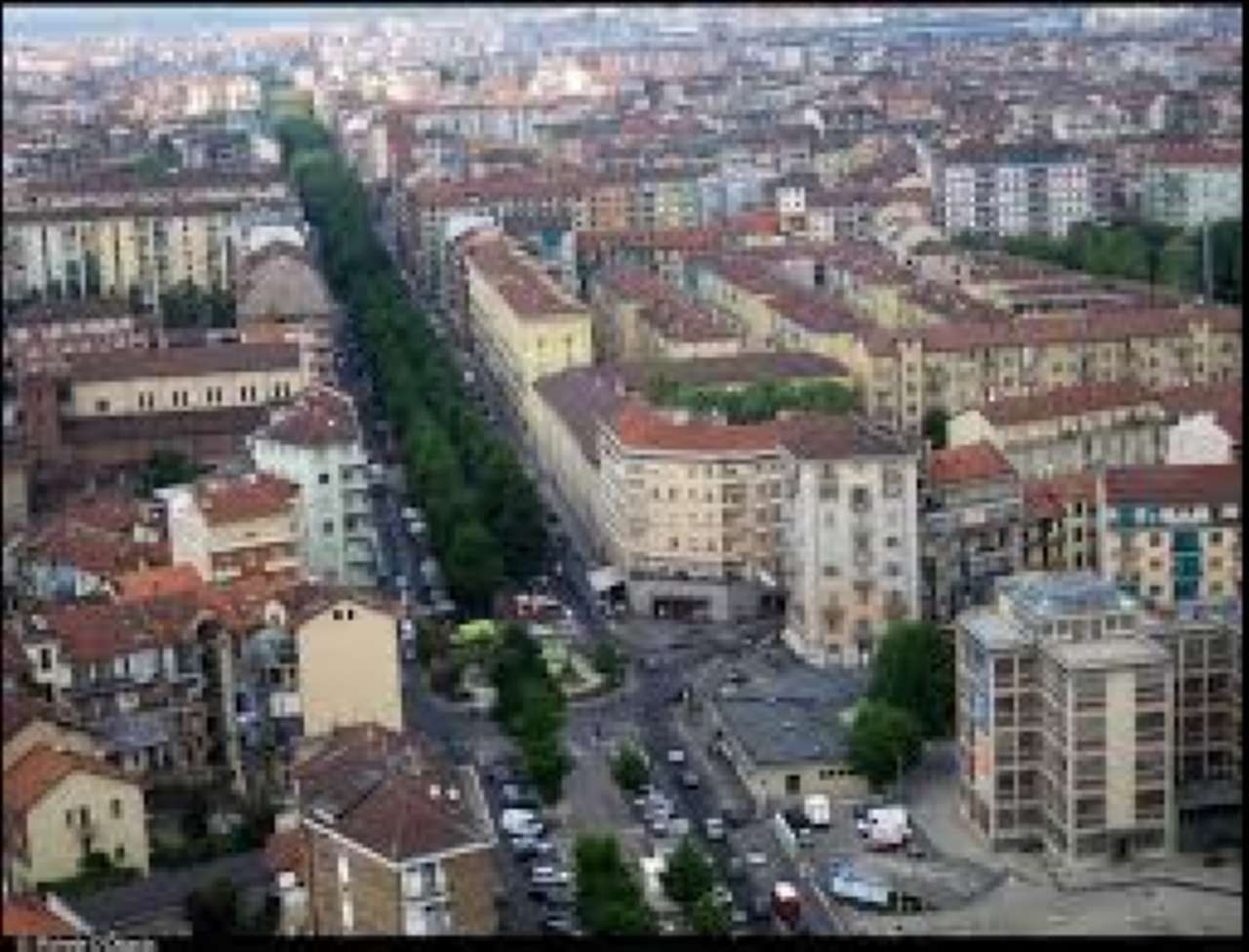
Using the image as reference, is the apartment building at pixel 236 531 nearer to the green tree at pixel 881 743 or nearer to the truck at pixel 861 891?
the green tree at pixel 881 743

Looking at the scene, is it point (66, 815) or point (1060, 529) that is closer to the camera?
point (66, 815)

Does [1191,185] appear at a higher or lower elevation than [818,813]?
higher

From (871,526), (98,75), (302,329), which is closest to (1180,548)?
(871,526)

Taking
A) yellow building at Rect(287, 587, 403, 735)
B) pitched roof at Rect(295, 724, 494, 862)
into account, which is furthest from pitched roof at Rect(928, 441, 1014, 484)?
pitched roof at Rect(295, 724, 494, 862)

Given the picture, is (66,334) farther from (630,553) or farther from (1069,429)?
(1069,429)

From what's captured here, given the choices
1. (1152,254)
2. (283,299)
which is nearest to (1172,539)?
(283,299)

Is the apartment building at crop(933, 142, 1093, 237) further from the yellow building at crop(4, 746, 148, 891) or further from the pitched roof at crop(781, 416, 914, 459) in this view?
the yellow building at crop(4, 746, 148, 891)

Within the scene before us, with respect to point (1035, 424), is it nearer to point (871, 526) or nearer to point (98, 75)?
point (871, 526)
